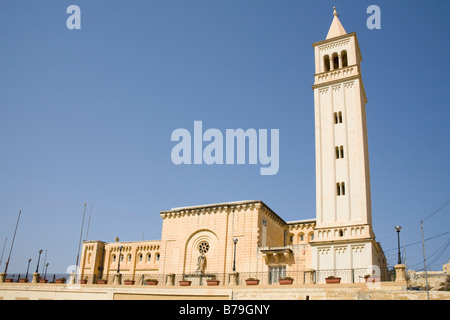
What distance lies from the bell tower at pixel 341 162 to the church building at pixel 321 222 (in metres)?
0.08

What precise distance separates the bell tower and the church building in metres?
0.08

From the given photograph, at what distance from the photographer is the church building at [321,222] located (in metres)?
31.2

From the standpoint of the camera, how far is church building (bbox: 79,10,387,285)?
3117 cm

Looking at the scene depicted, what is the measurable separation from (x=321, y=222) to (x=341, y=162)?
5.89 meters

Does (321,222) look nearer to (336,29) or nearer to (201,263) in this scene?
(201,263)

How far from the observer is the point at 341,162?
1353 inches

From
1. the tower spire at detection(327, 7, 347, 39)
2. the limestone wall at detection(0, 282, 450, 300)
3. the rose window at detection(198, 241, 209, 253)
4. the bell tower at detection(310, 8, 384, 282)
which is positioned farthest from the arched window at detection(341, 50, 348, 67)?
the limestone wall at detection(0, 282, 450, 300)

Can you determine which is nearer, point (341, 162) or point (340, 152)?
point (341, 162)

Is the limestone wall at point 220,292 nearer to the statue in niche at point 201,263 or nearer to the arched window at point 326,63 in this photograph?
the statue in niche at point 201,263

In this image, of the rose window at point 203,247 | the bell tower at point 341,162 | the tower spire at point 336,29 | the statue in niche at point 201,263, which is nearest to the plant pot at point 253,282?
the bell tower at point 341,162

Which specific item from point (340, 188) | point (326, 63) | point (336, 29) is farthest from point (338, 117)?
point (336, 29)

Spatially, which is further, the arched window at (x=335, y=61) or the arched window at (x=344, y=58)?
the arched window at (x=335, y=61)

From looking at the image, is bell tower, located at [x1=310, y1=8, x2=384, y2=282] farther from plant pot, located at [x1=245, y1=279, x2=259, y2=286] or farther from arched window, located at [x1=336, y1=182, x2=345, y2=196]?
plant pot, located at [x1=245, y1=279, x2=259, y2=286]
